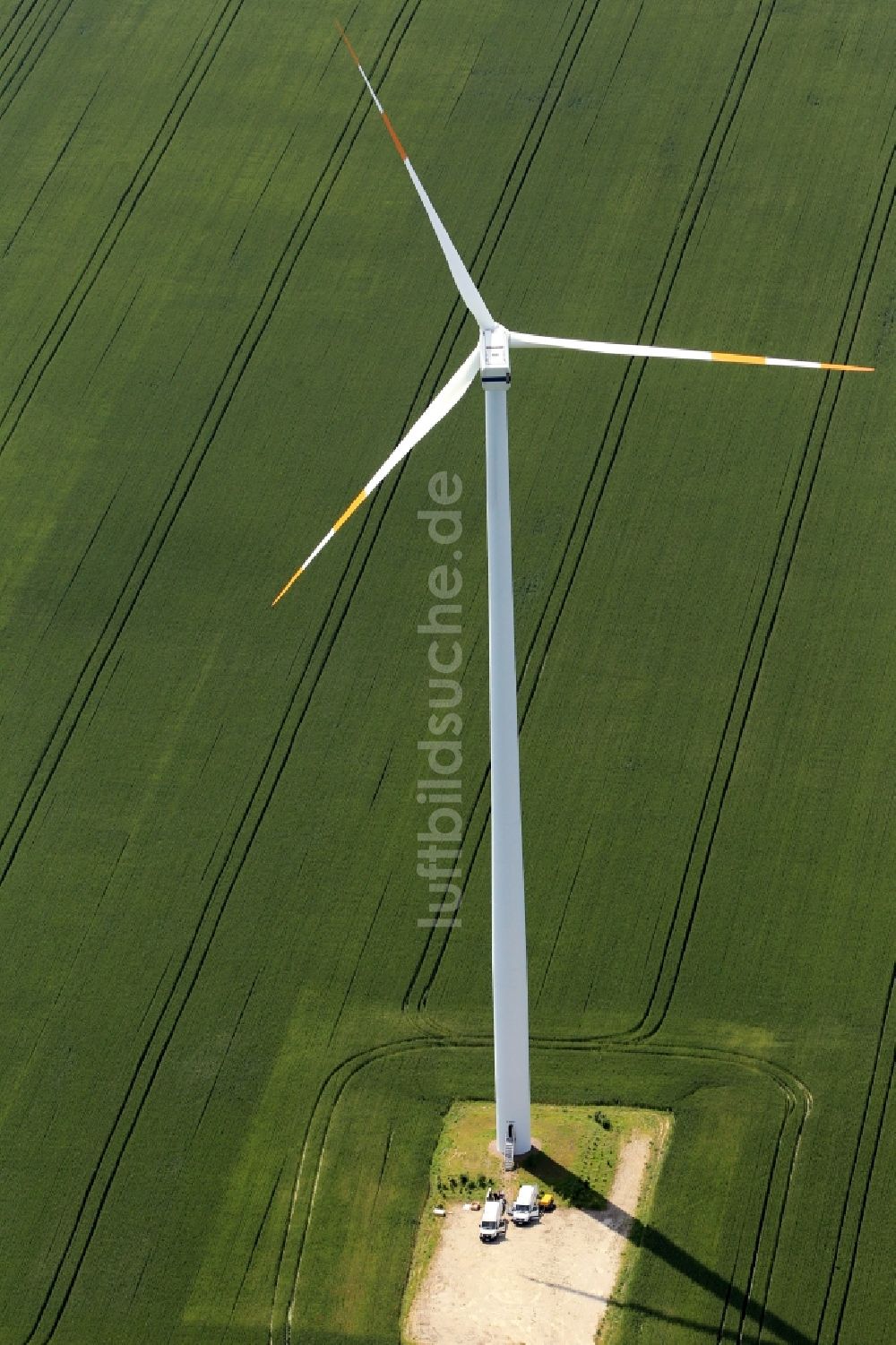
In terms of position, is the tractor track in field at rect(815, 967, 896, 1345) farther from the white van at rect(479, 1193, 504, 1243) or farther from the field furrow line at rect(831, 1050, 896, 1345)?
the white van at rect(479, 1193, 504, 1243)

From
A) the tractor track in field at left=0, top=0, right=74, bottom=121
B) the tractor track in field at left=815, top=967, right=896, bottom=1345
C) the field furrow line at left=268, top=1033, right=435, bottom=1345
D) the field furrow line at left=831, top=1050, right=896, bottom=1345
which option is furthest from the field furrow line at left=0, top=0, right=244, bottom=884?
the field furrow line at left=831, top=1050, right=896, bottom=1345

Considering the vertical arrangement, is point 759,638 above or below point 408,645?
above

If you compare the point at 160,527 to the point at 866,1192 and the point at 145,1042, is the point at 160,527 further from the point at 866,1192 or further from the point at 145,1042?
the point at 866,1192

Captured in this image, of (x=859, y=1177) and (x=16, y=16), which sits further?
(x=16, y=16)

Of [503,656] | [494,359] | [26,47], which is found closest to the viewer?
[494,359]

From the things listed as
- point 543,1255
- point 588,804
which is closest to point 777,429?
point 588,804

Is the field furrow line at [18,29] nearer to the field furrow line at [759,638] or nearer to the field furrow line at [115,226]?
the field furrow line at [115,226]

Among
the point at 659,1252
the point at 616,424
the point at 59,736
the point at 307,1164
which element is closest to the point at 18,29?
the point at 616,424

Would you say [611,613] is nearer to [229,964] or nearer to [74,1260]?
[229,964]
